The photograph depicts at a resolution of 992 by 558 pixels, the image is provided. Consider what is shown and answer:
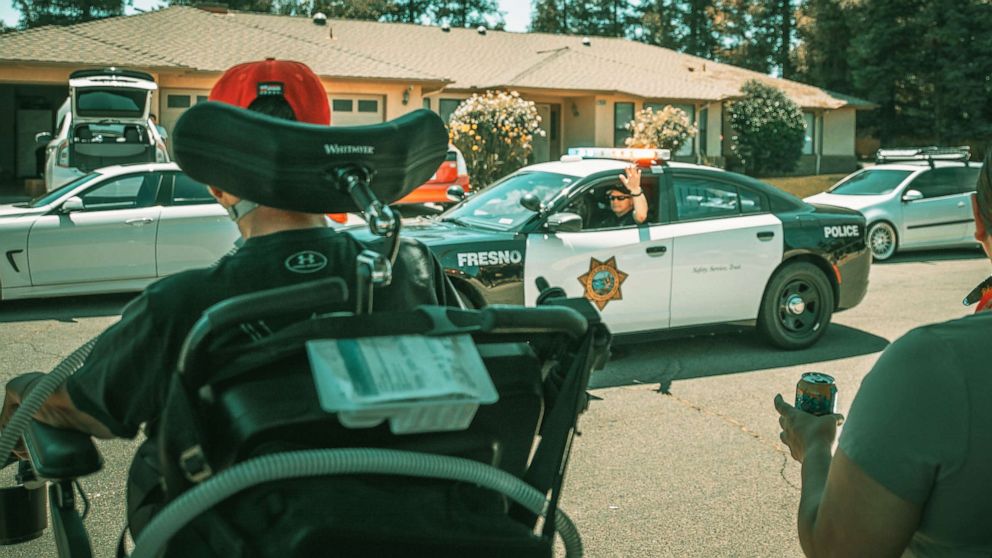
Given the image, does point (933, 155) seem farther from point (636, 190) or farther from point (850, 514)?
point (850, 514)

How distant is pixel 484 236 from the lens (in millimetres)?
7359

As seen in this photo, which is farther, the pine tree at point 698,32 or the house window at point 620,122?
the pine tree at point 698,32

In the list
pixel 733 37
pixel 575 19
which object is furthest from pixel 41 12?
pixel 733 37

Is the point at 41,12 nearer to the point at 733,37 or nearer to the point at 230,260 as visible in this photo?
the point at 733,37

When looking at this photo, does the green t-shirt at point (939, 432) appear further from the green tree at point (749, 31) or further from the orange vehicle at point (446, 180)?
the green tree at point (749, 31)

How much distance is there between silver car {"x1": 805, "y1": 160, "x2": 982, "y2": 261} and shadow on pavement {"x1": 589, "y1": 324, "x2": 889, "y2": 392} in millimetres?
6371

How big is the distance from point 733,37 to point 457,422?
2363 inches

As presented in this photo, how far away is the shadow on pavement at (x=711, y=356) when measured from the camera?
24.1 ft

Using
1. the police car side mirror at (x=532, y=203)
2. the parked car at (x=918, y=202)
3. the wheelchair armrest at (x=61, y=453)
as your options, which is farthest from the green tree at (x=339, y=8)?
the wheelchair armrest at (x=61, y=453)

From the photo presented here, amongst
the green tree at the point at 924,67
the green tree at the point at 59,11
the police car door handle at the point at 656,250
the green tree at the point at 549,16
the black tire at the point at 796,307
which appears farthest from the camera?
the green tree at the point at 549,16

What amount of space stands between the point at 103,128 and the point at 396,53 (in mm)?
13841

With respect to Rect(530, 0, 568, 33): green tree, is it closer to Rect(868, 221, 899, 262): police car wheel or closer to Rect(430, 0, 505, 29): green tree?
Rect(430, 0, 505, 29): green tree

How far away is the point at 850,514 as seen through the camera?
1.78 m

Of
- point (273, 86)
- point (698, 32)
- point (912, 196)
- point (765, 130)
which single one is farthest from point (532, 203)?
point (698, 32)
